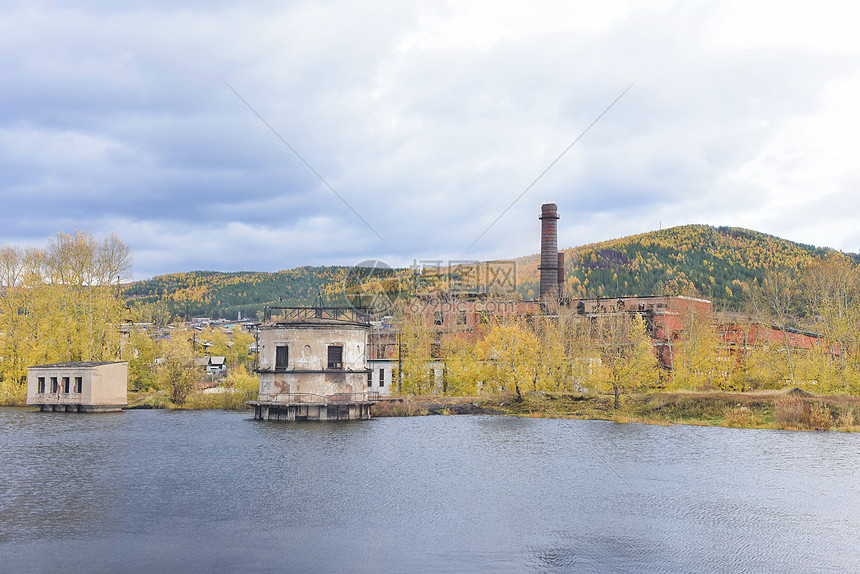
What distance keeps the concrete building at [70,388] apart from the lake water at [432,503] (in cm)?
1682

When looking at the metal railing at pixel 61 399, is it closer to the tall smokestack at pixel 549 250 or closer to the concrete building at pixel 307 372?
the concrete building at pixel 307 372

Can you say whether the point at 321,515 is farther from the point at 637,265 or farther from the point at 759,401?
the point at 637,265

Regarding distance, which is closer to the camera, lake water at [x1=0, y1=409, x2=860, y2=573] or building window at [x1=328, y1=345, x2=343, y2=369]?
lake water at [x1=0, y1=409, x2=860, y2=573]

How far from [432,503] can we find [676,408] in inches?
1212

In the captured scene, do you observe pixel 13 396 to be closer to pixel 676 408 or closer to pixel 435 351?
pixel 435 351

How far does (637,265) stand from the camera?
145m

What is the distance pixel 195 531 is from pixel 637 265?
137048mm

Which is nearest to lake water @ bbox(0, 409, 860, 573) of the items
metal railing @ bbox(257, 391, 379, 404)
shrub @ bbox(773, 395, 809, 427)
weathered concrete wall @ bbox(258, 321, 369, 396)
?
shrub @ bbox(773, 395, 809, 427)

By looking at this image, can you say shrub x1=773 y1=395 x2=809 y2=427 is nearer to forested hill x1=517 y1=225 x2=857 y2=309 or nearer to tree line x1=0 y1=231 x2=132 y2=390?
tree line x1=0 y1=231 x2=132 y2=390

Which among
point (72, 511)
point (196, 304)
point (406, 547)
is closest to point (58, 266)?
point (72, 511)

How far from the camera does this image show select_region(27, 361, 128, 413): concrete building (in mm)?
55750

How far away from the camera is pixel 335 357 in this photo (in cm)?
4884

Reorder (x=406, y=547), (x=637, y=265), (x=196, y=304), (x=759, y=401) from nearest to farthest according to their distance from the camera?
(x=406, y=547) → (x=759, y=401) → (x=637, y=265) → (x=196, y=304)

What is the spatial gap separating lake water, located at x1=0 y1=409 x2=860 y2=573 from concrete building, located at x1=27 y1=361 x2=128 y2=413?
55.2 feet
